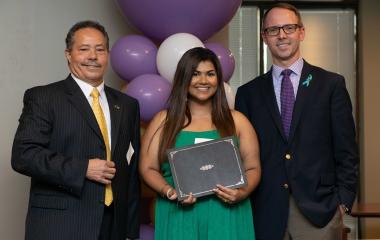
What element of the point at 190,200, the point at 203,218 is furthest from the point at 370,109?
the point at 190,200

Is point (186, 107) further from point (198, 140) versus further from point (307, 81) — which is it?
point (307, 81)

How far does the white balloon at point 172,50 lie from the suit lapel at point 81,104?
2.50ft

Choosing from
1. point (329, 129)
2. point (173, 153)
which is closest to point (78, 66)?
point (173, 153)

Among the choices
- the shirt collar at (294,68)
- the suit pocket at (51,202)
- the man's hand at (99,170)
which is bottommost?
the suit pocket at (51,202)

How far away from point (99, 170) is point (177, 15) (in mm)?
1248

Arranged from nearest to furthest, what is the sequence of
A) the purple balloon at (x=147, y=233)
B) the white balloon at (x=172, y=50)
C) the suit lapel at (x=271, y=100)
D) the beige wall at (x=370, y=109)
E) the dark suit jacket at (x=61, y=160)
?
the dark suit jacket at (x=61, y=160) → the suit lapel at (x=271, y=100) → the white balloon at (x=172, y=50) → the purple balloon at (x=147, y=233) → the beige wall at (x=370, y=109)

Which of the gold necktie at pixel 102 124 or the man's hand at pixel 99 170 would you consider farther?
the gold necktie at pixel 102 124

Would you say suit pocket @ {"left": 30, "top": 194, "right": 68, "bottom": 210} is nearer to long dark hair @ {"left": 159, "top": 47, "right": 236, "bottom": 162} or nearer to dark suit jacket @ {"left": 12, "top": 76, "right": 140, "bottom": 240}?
dark suit jacket @ {"left": 12, "top": 76, "right": 140, "bottom": 240}

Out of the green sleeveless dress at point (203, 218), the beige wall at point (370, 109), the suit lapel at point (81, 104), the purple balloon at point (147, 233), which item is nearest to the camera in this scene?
the suit lapel at point (81, 104)

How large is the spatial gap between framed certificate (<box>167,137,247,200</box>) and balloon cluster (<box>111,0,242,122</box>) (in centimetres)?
67

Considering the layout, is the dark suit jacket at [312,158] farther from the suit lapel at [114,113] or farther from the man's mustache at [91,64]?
the man's mustache at [91,64]

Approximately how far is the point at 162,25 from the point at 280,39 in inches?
33.4

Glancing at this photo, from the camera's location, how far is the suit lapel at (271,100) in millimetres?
2699

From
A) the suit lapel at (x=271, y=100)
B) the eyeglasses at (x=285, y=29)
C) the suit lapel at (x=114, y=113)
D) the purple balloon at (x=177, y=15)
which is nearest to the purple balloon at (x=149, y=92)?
the purple balloon at (x=177, y=15)
